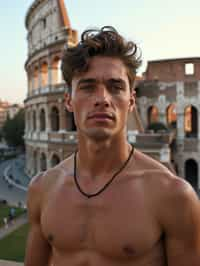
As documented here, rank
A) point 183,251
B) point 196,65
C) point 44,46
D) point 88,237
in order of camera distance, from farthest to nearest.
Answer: point 44,46
point 196,65
point 88,237
point 183,251

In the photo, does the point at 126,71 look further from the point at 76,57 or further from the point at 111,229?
the point at 111,229

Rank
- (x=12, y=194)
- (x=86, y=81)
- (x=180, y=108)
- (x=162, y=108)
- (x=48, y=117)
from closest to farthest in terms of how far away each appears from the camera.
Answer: (x=86, y=81), (x=12, y=194), (x=180, y=108), (x=162, y=108), (x=48, y=117)

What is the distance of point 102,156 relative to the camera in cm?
208

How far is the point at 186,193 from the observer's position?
73.4 inches

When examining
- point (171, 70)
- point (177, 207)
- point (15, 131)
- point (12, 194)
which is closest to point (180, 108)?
point (171, 70)

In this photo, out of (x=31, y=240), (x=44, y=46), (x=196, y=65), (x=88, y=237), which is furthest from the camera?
(x=44, y=46)

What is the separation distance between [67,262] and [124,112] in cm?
120

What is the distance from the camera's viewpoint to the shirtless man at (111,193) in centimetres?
186

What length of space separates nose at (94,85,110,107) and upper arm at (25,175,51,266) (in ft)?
3.31

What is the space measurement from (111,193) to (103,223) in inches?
8.6

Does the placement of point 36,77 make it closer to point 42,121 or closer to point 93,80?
point 42,121

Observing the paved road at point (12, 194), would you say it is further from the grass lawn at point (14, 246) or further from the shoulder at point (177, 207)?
the shoulder at point (177, 207)

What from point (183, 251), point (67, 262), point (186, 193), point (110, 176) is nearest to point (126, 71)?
point (110, 176)

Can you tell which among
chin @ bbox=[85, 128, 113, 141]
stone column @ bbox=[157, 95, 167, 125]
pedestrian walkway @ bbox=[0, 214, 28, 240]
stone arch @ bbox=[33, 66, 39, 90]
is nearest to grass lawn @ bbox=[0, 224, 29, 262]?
pedestrian walkway @ bbox=[0, 214, 28, 240]
